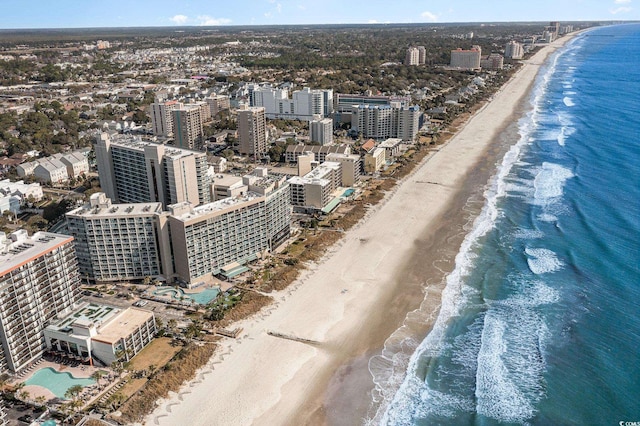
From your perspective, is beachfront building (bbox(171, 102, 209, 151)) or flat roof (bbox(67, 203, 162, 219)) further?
beachfront building (bbox(171, 102, 209, 151))

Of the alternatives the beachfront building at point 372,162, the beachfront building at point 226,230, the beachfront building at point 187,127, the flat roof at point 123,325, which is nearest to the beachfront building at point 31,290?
the flat roof at point 123,325

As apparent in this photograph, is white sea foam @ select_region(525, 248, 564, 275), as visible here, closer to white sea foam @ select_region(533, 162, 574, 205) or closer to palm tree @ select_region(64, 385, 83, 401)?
white sea foam @ select_region(533, 162, 574, 205)

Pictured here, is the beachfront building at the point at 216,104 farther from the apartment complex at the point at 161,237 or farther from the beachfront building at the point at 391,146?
the apartment complex at the point at 161,237

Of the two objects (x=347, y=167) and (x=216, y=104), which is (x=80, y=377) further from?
(x=216, y=104)

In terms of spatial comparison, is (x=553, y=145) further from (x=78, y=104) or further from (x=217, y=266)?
(x=78, y=104)

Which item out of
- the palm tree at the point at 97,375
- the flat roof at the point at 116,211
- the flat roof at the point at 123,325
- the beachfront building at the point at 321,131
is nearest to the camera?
the palm tree at the point at 97,375

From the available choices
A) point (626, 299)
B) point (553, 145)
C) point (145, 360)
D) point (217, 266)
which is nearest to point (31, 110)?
point (217, 266)

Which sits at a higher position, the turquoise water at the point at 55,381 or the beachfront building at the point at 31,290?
the beachfront building at the point at 31,290

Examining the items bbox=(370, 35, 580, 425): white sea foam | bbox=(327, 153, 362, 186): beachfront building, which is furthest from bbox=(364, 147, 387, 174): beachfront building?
bbox=(370, 35, 580, 425): white sea foam
